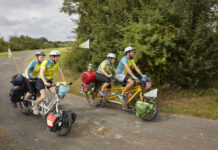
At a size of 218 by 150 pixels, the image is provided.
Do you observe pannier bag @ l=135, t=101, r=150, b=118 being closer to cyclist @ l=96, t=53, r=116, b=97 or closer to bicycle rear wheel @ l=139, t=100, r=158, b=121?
bicycle rear wheel @ l=139, t=100, r=158, b=121

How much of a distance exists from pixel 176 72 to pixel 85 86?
3684 mm

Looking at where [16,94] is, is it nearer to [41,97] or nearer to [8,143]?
[41,97]

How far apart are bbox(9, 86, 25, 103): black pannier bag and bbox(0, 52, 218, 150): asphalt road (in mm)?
594

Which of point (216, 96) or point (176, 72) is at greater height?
point (176, 72)

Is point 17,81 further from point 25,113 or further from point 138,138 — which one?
point 138,138

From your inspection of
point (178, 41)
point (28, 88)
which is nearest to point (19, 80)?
point (28, 88)

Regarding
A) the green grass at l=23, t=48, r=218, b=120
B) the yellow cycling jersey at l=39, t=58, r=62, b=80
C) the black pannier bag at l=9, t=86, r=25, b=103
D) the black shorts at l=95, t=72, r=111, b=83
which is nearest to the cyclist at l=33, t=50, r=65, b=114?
the yellow cycling jersey at l=39, t=58, r=62, b=80

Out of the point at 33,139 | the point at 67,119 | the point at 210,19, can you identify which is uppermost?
the point at 210,19

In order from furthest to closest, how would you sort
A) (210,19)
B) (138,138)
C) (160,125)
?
(210,19), (160,125), (138,138)

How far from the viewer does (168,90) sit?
7320 millimetres

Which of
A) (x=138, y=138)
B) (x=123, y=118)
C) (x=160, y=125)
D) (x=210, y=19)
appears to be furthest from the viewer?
(x=210, y=19)

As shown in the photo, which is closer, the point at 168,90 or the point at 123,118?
the point at 123,118

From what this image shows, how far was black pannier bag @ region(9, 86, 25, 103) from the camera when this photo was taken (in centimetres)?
557

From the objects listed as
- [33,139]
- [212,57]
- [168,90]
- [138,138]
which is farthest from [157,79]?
[33,139]
